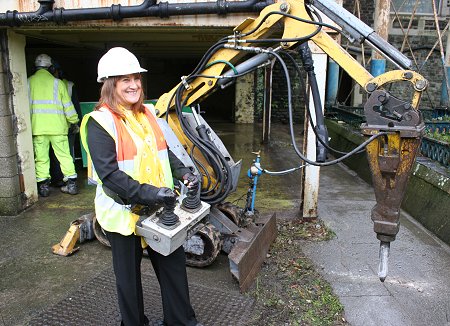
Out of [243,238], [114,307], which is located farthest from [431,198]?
[114,307]

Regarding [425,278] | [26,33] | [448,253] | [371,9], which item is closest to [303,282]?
[425,278]

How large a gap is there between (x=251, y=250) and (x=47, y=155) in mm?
3648

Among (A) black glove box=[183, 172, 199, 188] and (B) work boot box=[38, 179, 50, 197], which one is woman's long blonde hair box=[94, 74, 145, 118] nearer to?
(A) black glove box=[183, 172, 199, 188]

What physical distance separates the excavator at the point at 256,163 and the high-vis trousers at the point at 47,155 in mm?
1755

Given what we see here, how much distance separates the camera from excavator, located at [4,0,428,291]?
8.40ft

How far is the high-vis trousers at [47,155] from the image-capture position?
597 centimetres

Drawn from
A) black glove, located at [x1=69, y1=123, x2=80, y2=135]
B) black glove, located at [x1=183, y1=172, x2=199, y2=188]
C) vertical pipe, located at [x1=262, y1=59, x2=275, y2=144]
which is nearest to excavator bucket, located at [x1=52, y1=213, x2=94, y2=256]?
black glove, located at [x1=183, y1=172, x2=199, y2=188]

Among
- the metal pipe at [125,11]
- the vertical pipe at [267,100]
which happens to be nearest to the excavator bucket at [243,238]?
the metal pipe at [125,11]

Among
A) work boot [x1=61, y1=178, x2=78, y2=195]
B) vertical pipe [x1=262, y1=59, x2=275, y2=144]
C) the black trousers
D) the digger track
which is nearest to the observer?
the black trousers

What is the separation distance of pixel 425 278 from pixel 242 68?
8.58 ft

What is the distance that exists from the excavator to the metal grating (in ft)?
0.84

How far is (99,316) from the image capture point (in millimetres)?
3320

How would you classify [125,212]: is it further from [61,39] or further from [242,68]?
[61,39]

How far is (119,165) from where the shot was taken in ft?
8.39
